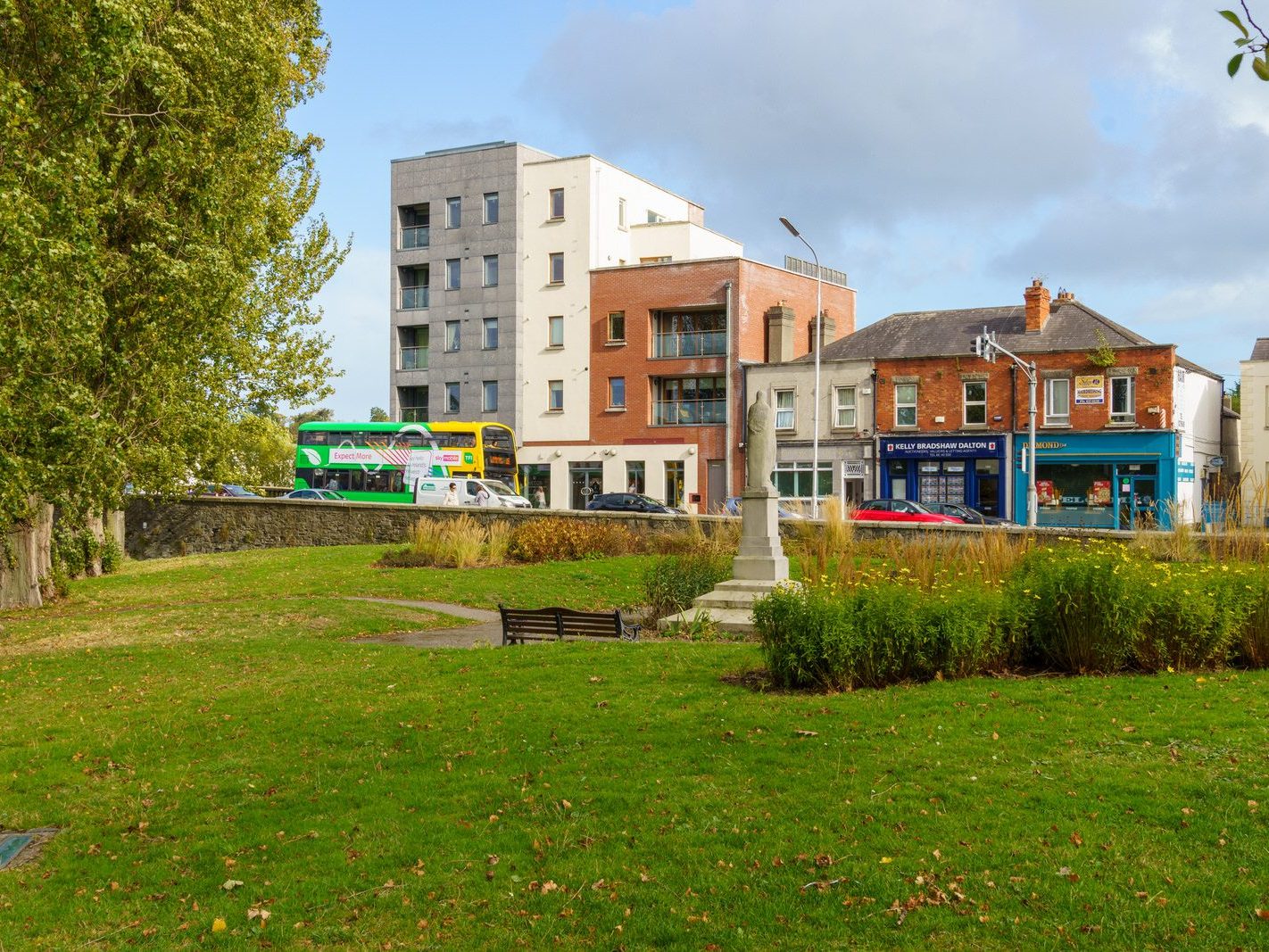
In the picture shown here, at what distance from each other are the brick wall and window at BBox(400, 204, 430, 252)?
86.4 feet

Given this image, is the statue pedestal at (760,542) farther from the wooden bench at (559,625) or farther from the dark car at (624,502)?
the dark car at (624,502)

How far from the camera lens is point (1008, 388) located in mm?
46219

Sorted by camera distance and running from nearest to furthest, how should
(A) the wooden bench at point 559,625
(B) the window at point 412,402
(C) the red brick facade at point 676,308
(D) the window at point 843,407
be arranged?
(A) the wooden bench at point 559,625 < (D) the window at point 843,407 < (C) the red brick facade at point 676,308 < (B) the window at point 412,402

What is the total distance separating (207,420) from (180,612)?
165 inches

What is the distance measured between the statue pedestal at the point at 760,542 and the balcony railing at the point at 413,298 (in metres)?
47.8

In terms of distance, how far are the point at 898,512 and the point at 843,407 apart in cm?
1350

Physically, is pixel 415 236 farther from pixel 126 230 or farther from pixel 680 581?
pixel 680 581

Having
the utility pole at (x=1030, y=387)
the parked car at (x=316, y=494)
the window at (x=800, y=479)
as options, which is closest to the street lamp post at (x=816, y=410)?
the window at (x=800, y=479)

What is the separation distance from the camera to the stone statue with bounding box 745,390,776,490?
17.7 metres

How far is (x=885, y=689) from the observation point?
10367mm

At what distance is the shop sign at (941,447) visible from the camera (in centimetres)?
4641

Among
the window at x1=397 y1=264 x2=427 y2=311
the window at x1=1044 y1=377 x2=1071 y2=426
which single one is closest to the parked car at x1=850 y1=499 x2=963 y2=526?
the window at x1=1044 y1=377 x2=1071 y2=426

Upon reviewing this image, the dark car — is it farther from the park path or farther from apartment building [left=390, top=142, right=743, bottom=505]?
the park path

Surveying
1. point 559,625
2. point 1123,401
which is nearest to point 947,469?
point 1123,401
